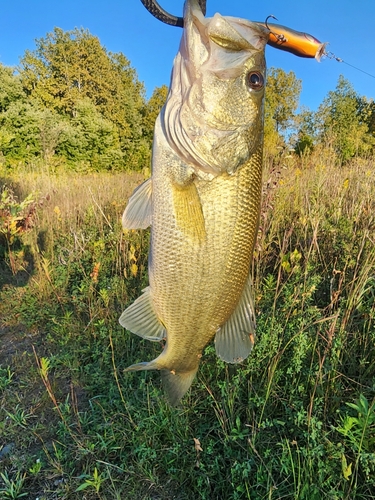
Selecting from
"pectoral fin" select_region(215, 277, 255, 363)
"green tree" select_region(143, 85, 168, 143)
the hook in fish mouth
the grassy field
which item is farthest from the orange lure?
"green tree" select_region(143, 85, 168, 143)

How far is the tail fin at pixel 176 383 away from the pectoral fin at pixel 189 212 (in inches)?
24.0

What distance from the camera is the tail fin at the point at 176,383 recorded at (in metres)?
1.45

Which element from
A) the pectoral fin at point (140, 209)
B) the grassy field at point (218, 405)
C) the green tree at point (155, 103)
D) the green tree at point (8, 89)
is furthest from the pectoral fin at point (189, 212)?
the green tree at point (8, 89)

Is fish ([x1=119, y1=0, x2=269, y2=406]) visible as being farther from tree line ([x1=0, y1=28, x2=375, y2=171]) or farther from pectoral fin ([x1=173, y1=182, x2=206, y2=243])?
tree line ([x1=0, y1=28, x2=375, y2=171])

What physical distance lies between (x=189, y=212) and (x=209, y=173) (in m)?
0.15

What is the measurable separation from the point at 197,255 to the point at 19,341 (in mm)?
2421

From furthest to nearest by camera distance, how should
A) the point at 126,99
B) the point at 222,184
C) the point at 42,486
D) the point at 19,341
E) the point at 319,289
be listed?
the point at 126,99, the point at 19,341, the point at 319,289, the point at 42,486, the point at 222,184

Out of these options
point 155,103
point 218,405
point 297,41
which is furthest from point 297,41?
point 155,103

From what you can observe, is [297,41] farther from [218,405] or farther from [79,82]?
[79,82]

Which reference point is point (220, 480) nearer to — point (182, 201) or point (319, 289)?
point (182, 201)

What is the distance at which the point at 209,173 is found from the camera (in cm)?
117

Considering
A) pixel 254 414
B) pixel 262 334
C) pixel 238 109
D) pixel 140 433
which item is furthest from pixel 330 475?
pixel 238 109

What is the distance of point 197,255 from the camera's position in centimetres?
123

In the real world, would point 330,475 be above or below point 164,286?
below
